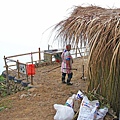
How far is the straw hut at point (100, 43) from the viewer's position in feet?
11.9

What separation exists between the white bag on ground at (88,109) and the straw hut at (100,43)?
1.52 feet

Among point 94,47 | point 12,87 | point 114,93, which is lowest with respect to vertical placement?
point 12,87

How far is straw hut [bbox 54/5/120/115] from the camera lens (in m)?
3.63

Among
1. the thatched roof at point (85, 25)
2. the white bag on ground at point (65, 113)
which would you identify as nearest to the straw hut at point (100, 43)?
the thatched roof at point (85, 25)

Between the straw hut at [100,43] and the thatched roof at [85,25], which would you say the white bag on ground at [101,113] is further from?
the thatched roof at [85,25]

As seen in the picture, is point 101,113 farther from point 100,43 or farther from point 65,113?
point 100,43

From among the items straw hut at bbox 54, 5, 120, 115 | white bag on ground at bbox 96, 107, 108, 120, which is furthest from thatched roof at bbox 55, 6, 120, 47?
white bag on ground at bbox 96, 107, 108, 120

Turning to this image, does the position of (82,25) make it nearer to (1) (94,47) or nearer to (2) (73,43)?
(2) (73,43)

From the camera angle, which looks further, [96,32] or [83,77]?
[83,77]

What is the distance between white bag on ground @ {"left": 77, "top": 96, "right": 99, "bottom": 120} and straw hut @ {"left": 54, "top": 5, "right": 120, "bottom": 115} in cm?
46

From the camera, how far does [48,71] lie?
9586 millimetres

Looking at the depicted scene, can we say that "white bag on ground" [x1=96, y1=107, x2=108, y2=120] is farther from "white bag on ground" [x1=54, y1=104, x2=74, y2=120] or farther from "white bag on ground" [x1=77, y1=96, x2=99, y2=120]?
"white bag on ground" [x1=54, y1=104, x2=74, y2=120]

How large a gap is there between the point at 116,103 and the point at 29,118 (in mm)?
1811

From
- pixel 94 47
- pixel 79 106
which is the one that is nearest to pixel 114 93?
pixel 79 106
